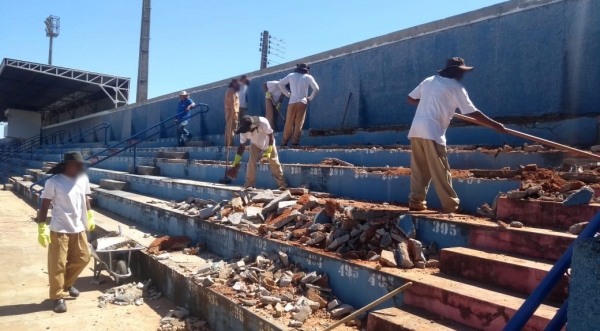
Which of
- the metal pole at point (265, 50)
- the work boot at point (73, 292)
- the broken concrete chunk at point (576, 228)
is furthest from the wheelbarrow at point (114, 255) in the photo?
the metal pole at point (265, 50)

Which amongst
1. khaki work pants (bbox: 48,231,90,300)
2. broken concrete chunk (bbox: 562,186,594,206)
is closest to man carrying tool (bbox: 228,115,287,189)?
khaki work pants (bbox: 48,231,90,300)

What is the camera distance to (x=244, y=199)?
6.73 metres

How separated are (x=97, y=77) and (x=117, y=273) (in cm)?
1914

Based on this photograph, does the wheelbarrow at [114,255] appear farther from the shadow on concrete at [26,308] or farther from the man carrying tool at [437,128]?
the man carrying tool at [437,128]

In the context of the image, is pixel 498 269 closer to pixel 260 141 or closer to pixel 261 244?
pixel 261 244

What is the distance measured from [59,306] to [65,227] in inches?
34.9

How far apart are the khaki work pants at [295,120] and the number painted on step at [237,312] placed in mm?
5317

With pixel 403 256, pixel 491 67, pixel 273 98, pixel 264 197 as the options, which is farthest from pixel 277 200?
pixel 273 98

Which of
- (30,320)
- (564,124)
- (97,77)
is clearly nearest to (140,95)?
(97,77)

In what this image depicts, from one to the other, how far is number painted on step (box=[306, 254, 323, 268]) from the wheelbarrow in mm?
2656

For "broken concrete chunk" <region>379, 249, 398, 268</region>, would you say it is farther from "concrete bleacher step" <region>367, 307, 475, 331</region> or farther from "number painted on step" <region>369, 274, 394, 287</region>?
"concrete bleacher step" <region>367, 307, 475, 331</region>

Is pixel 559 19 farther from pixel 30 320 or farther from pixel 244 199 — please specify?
pixel 30 320

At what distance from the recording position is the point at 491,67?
22.8ft

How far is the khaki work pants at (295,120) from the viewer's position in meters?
8.95
